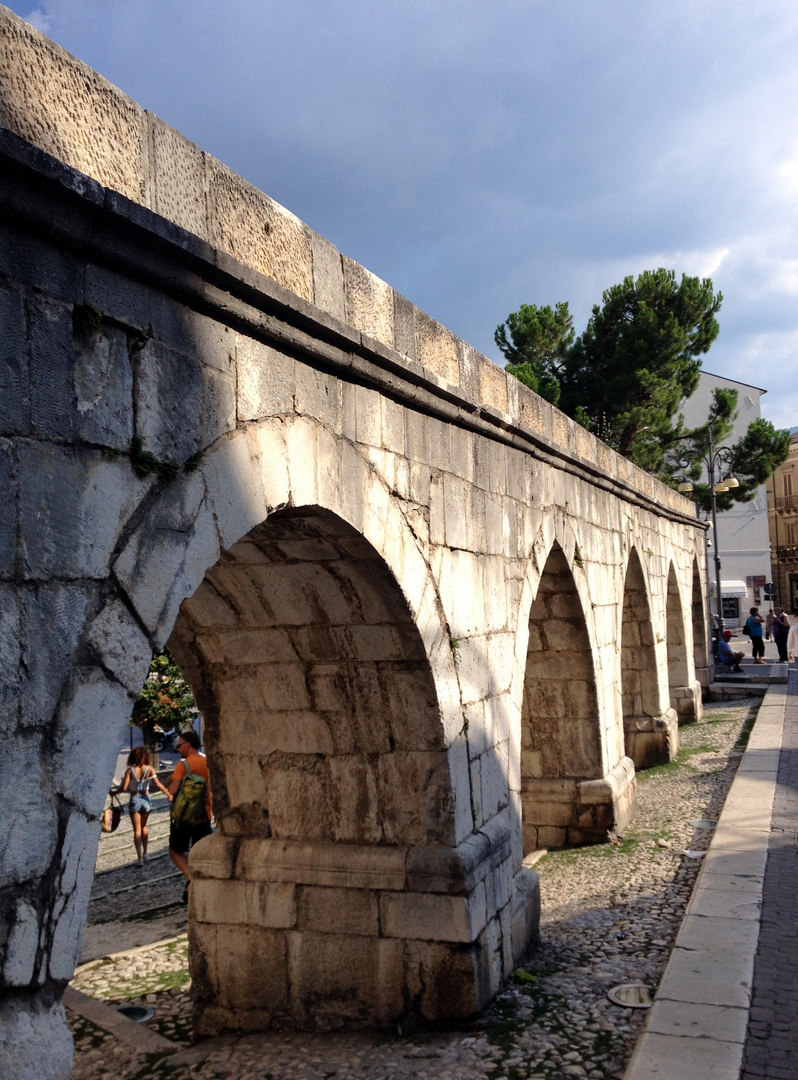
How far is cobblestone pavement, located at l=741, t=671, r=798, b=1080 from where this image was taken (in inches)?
132

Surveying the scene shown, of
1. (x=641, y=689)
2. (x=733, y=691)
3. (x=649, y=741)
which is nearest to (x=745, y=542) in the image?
(x=733, y=691)

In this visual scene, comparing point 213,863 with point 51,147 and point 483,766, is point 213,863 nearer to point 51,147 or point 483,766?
point 483,766

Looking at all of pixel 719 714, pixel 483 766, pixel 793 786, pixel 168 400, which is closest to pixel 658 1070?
pixel 483 766

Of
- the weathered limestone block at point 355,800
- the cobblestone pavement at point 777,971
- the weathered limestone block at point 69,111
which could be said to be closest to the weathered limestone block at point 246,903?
the weathered limestone block at point 355,800

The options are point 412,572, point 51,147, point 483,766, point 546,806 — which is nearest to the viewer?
point 51,147

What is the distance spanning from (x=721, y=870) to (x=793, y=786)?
2771 mm

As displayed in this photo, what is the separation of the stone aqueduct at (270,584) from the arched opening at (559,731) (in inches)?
0.9

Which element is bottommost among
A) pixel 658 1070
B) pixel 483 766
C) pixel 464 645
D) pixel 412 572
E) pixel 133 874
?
pixel 133 874

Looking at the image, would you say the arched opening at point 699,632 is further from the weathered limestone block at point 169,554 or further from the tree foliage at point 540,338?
the weathered limestone block at point 169,554

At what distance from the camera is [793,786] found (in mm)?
8055

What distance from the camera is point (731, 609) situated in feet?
116

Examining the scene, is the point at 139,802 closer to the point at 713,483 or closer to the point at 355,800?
the point at 355,800

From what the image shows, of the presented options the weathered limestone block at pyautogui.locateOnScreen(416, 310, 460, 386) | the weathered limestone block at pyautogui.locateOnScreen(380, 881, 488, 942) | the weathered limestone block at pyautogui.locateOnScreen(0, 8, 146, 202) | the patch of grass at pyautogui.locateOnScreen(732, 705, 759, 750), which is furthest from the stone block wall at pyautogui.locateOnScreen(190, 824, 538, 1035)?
the patch of grass at pyautogui.locateOnScreen(732, 705, 759, 750)

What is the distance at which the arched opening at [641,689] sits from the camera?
10.6 m
